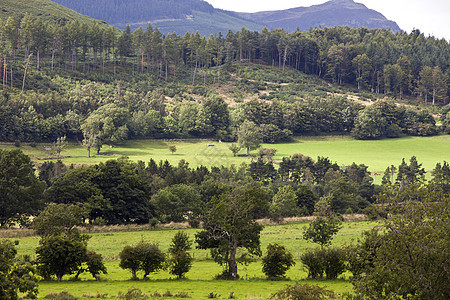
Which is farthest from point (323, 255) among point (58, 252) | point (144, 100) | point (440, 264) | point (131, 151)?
point (144, 100)

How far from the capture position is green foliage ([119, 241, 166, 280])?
4809 cm

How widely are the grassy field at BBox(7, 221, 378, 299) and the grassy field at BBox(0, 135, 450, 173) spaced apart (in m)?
60.4

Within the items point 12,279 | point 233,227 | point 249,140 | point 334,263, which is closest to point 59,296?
point 12,279

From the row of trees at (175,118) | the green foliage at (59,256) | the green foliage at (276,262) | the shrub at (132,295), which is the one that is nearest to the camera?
the shrub at (132,295)

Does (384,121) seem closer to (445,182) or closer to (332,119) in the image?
(332,119)

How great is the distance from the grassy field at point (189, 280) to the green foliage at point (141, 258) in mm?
1287

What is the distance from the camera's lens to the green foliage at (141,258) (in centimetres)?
4809

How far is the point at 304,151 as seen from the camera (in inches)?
5999

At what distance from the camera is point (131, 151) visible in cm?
14312

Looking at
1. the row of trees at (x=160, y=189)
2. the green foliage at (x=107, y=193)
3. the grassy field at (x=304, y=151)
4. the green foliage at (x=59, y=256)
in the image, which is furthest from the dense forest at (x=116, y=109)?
the green foliage at (x=59, y=256)

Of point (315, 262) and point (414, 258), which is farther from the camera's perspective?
point (315, 262)

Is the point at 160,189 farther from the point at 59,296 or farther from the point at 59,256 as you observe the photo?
the point at 59,296

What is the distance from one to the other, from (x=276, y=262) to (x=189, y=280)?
9.17 m

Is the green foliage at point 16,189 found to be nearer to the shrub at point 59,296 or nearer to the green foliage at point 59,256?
the green foliage at point 59,256
